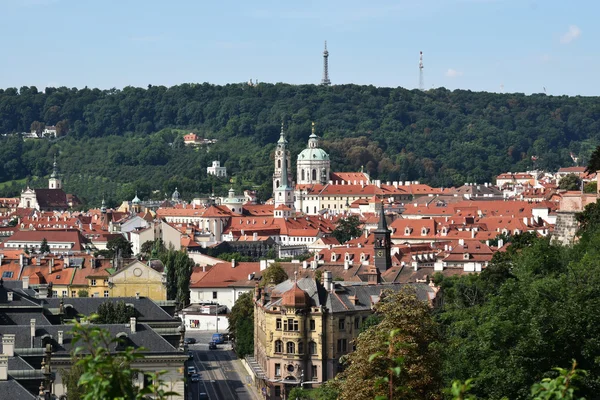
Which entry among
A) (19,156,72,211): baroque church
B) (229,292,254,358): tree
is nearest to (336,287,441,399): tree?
(229,292,254,358): tree

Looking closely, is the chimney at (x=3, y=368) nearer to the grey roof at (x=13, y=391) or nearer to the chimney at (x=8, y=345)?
the grey roof at (x=13, y=391)

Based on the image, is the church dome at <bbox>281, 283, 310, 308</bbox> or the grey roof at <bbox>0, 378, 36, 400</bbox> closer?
the grey roof at <bbox>0, 378, 36, 400</bbox>

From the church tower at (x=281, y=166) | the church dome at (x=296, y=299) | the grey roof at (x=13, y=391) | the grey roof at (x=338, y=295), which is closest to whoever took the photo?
the grey roof at (x=13, y=391)

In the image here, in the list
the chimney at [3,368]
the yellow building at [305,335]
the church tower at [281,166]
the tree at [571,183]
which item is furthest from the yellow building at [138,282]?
the church tower at [281,166]

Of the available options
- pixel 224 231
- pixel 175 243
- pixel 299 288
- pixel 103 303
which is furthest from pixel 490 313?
pixel 224 231

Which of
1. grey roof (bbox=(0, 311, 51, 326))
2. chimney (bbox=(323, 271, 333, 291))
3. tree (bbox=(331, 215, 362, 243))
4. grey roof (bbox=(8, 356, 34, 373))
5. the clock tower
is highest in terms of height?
tree (bbox=(331, 215, 362, 243))

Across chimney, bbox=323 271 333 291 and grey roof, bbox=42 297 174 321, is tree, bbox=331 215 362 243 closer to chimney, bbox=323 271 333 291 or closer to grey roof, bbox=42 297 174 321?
chimney, bbox=323 271 333 291
